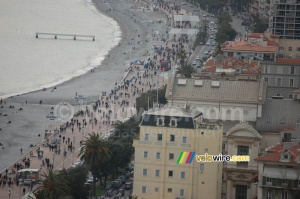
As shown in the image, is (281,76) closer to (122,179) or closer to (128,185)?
(122,179)

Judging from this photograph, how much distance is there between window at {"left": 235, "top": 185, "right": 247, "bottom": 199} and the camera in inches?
3061

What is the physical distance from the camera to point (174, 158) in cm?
7438

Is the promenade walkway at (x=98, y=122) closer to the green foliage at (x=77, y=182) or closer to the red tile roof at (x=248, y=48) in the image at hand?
the green foliage at (x=77, y=182)

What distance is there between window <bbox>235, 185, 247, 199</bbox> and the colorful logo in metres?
5.00

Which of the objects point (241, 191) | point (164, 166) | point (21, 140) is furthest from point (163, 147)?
point (21, 140)

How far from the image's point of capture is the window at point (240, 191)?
77750 mm

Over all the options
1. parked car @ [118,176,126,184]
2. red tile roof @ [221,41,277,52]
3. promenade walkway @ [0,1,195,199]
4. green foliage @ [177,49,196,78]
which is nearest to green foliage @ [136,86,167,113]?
promenade walkway @ [0,1,195,199]

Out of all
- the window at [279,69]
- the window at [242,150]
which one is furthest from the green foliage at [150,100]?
the window at [242,150]

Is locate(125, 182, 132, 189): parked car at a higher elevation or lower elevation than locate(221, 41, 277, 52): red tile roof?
lower

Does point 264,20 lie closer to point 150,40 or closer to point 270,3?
point 270,3

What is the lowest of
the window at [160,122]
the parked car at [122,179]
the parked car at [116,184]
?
the parked car at [116,184]

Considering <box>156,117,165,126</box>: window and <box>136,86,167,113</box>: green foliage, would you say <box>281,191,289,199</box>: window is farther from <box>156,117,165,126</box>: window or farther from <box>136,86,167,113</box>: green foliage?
<box>136,86,167,113</box>: green foliage

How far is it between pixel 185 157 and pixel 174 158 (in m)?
0.65

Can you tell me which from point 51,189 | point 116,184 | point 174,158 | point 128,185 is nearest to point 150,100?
point 116,184
